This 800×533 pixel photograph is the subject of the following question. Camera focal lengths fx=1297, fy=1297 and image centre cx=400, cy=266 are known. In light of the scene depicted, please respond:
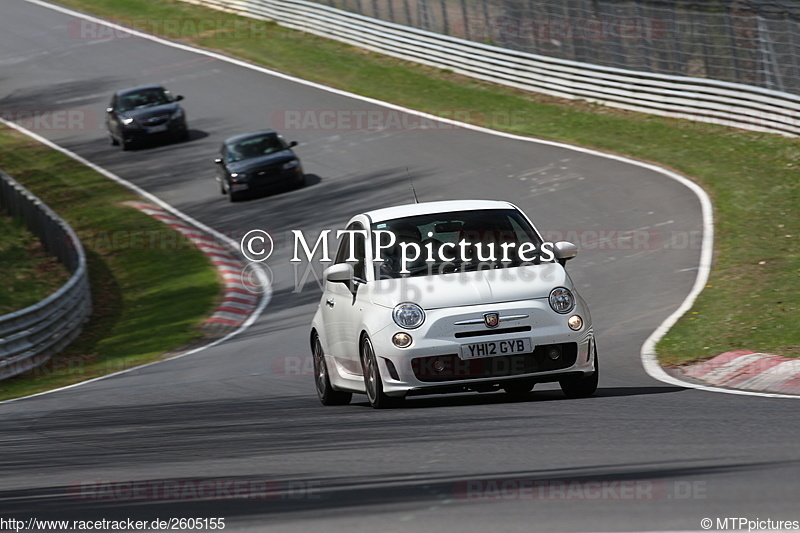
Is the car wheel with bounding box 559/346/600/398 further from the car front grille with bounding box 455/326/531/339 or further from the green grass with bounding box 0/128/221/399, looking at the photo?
the green grass with bounding box 0/128/221/399

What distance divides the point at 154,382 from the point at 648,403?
8.07 metres

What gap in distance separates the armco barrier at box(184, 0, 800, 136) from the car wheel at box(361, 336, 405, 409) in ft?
61.8

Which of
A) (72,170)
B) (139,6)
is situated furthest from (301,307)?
(139,6)

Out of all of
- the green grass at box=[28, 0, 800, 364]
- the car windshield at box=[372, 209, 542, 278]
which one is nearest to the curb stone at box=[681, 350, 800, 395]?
the green grass at box=[28, 0, 800, 364]

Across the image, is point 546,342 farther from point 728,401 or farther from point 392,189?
point 392,189

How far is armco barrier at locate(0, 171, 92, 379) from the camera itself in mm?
18984

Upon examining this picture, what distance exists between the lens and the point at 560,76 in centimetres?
3528

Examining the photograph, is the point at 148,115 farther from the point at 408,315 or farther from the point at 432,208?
the point at 408,315

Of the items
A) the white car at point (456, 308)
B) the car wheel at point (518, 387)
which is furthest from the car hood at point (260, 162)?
the car wheel at point (518, 387)

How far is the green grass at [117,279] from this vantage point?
2011 cm

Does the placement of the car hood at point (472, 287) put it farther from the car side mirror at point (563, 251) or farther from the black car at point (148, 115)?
the black car at point (148, 115)

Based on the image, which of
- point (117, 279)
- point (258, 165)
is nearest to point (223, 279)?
point (117, 279)

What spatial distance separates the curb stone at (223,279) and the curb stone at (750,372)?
32.9 feet

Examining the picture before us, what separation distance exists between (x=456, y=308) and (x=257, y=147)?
2188 cm
